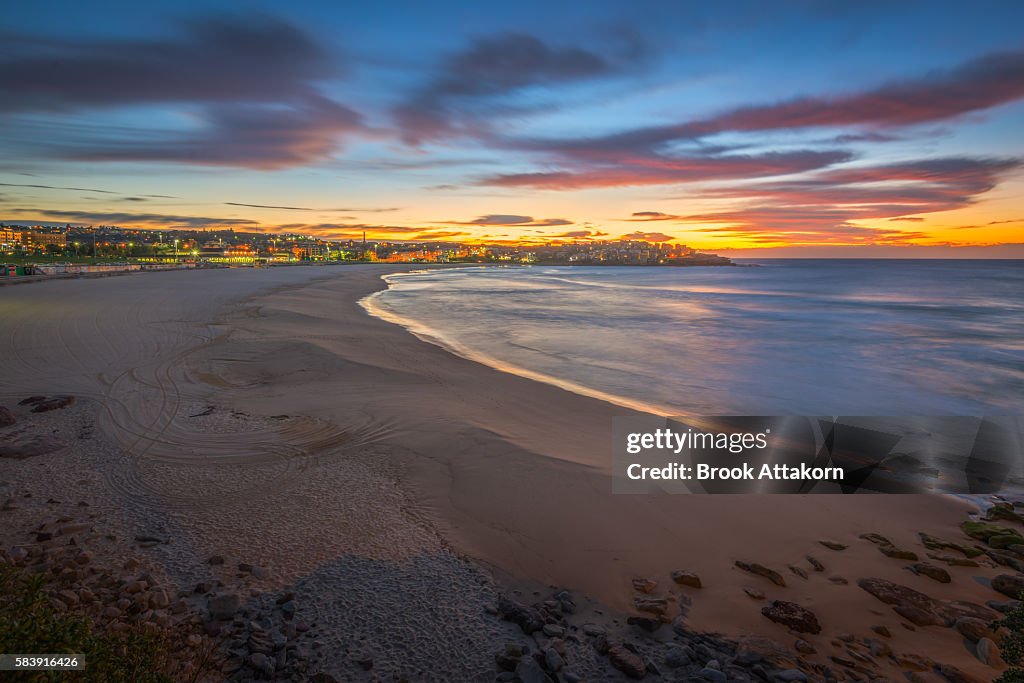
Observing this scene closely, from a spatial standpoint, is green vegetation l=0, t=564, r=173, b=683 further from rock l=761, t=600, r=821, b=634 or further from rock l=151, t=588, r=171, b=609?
rock l=761, t=600, r=821, b=634

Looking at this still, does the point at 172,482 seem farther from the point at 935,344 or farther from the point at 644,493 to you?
the point at 935,344

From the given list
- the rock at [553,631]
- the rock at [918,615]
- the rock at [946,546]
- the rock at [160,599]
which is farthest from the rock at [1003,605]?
the rock at [160,599]

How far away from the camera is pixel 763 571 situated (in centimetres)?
500

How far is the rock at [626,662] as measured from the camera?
3.53m

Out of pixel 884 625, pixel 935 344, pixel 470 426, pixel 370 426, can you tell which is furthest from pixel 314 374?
pixel 935 344

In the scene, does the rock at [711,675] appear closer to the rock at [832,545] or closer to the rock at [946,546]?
the rock at [832,545]

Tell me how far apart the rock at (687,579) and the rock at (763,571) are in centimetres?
65

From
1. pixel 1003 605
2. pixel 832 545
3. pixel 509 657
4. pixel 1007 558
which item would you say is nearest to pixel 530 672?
pixel 509 657

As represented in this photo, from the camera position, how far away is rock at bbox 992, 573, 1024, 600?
4832 mm

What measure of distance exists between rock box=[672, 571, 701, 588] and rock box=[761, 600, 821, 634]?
587 millimetres

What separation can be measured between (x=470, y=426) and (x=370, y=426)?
172cm

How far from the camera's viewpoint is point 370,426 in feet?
27.0

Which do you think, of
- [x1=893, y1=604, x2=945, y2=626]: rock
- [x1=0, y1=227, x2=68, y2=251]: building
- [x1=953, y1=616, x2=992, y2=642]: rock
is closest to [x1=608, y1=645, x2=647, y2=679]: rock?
[x1=893, y1=604, x2=945, y2=626]: rock

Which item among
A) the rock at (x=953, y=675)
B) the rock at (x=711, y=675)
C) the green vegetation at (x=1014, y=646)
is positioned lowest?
the rock at (x=953, y=675)
